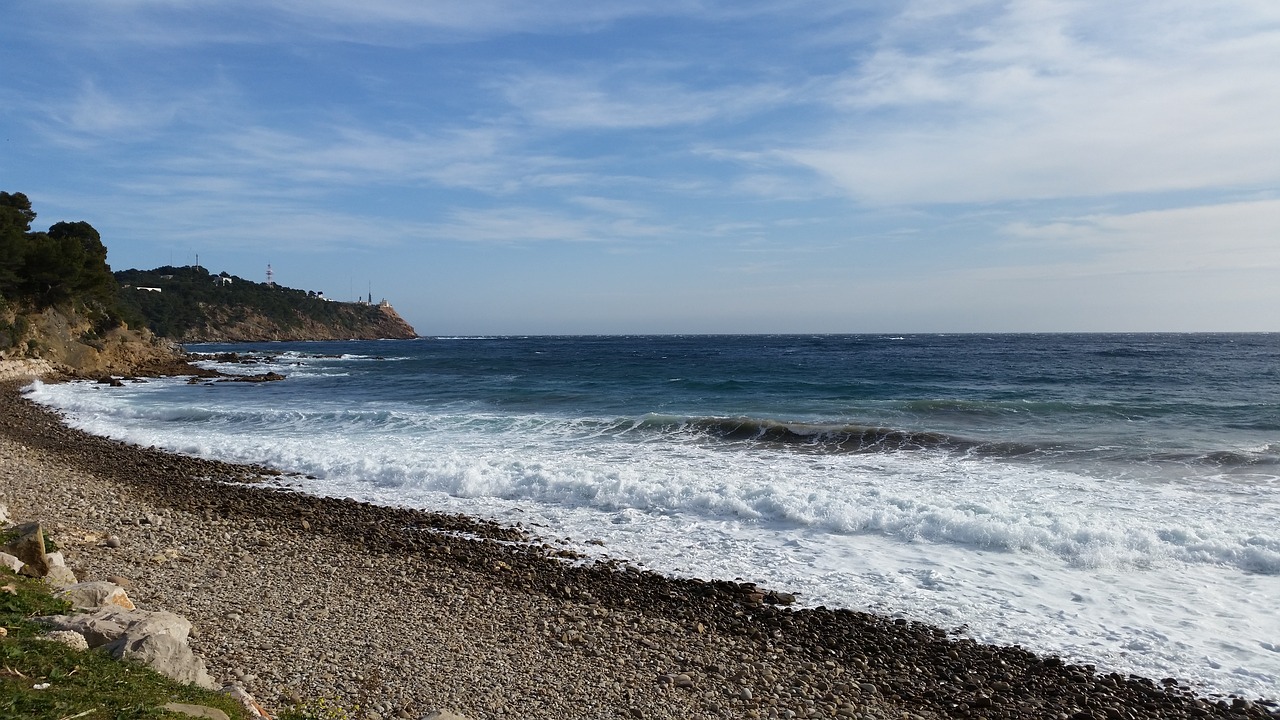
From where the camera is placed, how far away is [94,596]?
5496mm

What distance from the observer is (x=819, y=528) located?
10.9 meters

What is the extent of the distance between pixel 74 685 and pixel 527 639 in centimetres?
357

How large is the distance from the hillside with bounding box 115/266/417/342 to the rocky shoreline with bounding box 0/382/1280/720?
366 ft

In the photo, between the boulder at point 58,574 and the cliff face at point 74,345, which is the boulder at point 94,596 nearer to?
the boulder at point 58,574

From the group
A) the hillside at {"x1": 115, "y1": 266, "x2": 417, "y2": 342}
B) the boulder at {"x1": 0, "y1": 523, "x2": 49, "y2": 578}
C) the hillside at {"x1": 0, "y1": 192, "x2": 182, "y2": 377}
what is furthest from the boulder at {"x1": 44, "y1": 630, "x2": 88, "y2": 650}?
the hillside at {"x1": 115, "y1": 266, "x2": 417, "y2": 342}

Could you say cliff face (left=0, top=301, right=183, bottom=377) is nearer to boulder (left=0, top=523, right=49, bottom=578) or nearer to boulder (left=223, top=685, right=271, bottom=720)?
boulder (left=0, top=523, right=49, bottom=578)

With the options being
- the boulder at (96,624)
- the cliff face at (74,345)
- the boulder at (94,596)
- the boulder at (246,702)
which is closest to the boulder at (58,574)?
the boulder at (94,596)

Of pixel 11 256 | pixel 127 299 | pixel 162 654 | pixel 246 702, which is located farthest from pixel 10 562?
pixel 127 299

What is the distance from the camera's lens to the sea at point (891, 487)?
7.76 m

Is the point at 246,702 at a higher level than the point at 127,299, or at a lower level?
lower

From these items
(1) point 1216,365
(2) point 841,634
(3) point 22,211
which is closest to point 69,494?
(2) point 841,634

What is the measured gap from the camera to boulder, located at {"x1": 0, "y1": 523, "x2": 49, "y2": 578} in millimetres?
6020

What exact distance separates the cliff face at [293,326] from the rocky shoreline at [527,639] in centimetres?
12736

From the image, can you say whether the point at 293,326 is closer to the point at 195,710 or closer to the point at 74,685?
the point at 74,685
